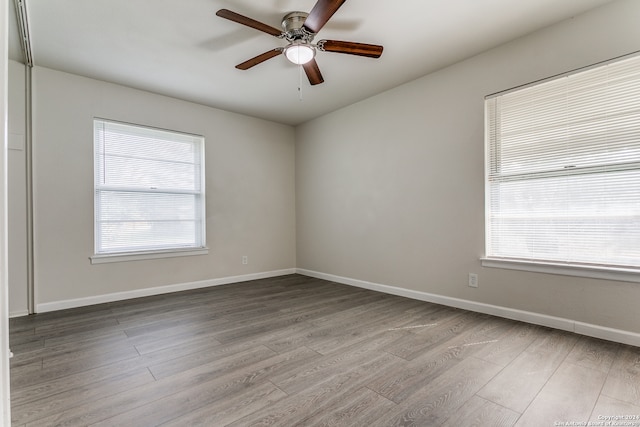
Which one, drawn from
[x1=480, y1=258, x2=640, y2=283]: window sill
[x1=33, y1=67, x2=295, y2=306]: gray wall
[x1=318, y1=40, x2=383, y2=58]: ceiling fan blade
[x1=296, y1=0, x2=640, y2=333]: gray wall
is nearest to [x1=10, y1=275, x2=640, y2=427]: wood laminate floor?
[x1=296, y1=0, x2=640, y2=333]: gray wall

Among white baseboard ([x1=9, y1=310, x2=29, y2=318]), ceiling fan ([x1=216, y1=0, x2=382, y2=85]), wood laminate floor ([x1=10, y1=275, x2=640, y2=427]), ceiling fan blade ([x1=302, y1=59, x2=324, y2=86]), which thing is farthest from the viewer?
white baseboard ([x1=9, y1=310, x2=29, y2=318])

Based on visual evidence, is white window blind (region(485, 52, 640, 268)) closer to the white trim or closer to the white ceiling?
the white ceiling

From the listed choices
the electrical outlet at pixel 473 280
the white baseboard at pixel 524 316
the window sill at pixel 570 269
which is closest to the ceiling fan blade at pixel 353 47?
the window sill at pixel 570 269

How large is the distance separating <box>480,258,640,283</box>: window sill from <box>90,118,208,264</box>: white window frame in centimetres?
362

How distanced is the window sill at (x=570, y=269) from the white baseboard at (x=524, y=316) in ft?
1.27

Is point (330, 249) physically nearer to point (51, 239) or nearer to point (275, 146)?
point (275, 146)

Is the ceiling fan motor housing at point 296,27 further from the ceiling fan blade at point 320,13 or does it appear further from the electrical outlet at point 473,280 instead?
the electrical outlet at point 473,280

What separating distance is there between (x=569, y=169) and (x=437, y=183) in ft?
3.75

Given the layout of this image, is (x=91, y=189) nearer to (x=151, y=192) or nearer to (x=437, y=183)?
(x=151, y=192)

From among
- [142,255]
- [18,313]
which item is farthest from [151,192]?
[18,313]

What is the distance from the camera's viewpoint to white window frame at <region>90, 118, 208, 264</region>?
3.55 metres

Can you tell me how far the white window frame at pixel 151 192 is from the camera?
355 cm

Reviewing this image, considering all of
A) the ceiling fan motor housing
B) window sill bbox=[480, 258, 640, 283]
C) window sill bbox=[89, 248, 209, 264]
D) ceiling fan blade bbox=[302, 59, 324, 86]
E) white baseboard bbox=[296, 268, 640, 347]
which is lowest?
A: white baseboard bbox=[296, 268, 640, 347]

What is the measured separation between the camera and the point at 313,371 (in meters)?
1.94
